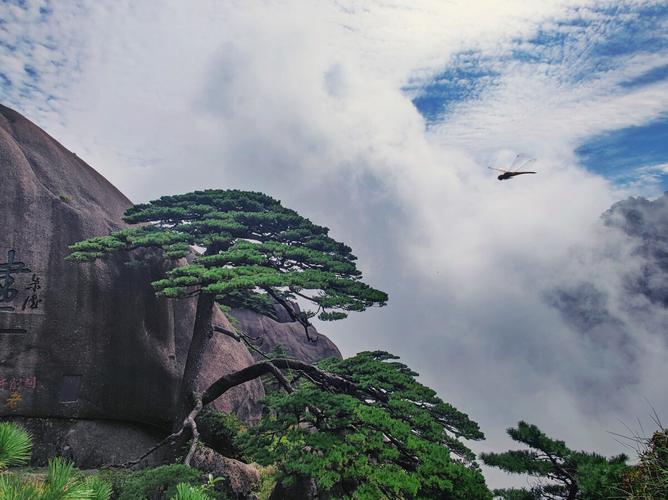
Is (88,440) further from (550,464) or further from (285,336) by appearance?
(285,336)

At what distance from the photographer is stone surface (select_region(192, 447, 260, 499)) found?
1097 centimetres

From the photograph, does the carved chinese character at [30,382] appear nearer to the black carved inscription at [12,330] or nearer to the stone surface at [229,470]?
the black carved inscription at [12,330]

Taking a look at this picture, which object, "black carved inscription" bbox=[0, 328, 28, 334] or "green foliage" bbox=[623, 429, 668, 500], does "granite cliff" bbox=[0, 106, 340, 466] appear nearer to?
"black carved inscription" bbox=[0, 328, 28, 334]

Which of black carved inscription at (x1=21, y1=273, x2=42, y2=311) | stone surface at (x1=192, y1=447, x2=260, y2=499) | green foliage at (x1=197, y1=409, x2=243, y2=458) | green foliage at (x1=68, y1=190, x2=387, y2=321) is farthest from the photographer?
green foliage at (x1=197, y1=409, x2=243, y2=458)

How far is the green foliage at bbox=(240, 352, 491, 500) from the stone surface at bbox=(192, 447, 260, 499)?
2.84 metres

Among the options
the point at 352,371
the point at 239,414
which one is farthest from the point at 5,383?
the point at 352,371

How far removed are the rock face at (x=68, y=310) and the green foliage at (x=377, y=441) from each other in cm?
533

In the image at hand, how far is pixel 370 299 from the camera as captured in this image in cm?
947

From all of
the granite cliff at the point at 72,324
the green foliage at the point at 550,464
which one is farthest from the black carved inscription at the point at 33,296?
the green foliage at the point at 550,464

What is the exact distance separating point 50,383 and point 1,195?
5401 mm

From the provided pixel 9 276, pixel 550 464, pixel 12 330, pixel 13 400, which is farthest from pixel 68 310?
pixel 550 464

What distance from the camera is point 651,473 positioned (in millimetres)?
4766

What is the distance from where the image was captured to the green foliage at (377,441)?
6.46 meters

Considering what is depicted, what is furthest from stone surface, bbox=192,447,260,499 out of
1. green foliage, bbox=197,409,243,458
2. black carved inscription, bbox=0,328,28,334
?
black carved inscription, bbox=0,328,28,334
